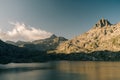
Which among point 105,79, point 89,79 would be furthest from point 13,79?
point 105,79

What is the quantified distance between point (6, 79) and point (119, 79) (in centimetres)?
7870

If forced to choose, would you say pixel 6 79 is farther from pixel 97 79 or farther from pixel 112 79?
pixel 112 79

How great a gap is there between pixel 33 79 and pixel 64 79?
71.1ft

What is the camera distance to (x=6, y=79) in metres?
140

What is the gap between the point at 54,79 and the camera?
14175 centimetres

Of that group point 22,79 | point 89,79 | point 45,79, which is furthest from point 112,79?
point 22,79

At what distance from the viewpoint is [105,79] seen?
140 metres

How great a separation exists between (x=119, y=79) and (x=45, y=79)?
51401 mm

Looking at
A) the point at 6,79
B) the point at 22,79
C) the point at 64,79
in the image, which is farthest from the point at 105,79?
the point at 6,79

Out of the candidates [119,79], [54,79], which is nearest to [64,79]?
[54,79]

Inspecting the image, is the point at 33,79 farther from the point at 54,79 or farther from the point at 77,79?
the point at 77,79

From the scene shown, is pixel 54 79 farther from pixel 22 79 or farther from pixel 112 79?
pixel 112 79

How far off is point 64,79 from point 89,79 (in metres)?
17.5

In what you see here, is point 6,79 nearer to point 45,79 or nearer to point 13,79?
point 13,79
